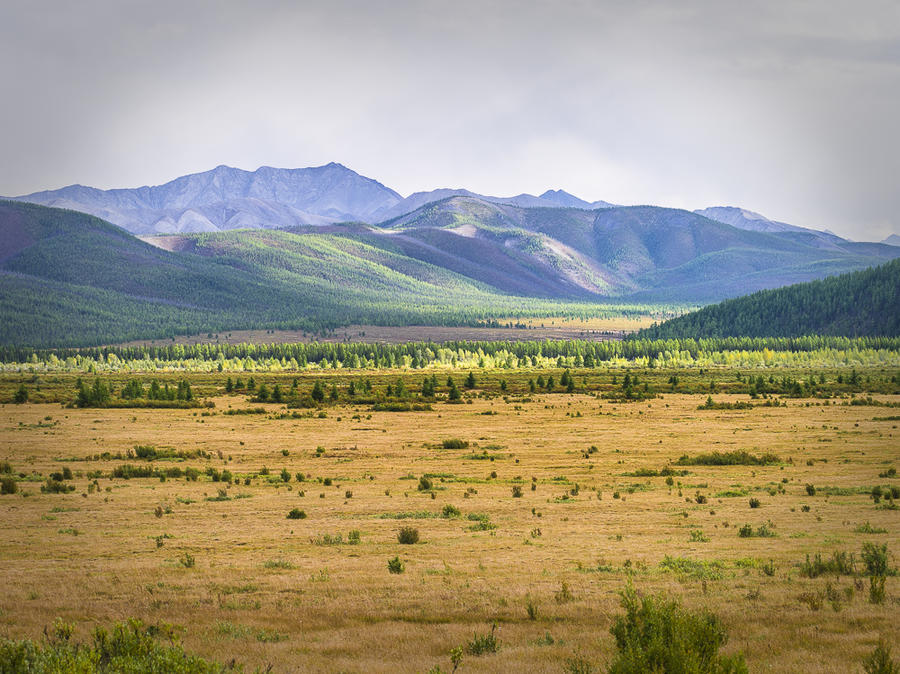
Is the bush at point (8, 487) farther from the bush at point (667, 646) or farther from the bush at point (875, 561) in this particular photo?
the bush at point (875, 561)

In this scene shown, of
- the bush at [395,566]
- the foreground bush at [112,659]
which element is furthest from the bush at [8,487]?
the foreground bush at [112,659]

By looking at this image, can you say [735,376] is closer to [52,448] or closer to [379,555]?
[52,448]

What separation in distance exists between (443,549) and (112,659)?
41.9ft

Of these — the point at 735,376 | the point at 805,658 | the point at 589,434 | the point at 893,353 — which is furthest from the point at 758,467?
the point at 893,353

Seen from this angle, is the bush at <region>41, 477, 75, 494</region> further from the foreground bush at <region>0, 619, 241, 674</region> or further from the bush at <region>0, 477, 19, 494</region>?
the foreground bush at <region>0, 619, 241, 674</region>

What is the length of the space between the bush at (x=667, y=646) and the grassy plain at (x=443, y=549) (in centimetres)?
184

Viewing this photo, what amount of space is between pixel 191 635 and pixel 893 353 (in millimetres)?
210909

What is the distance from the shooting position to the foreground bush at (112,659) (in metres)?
12.3

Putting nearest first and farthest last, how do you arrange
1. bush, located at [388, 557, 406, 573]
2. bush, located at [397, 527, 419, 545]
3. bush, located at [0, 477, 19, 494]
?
bush, located at [388, 557, 406, 573] < bush, located at [397, 527, 419, 545] < bush, located at [0, 477, 19, 494]

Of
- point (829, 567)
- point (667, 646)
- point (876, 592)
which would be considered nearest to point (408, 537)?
point (829, 567)

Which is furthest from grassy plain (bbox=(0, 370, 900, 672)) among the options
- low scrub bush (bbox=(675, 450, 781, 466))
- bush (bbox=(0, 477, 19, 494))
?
low scrub bush (bbox=(675, 450, 781, 466))

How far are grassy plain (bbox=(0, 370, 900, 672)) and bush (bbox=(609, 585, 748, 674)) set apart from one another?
72.6 inches

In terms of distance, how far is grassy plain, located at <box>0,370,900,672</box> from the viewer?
1625cm

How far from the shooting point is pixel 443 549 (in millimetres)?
24766
